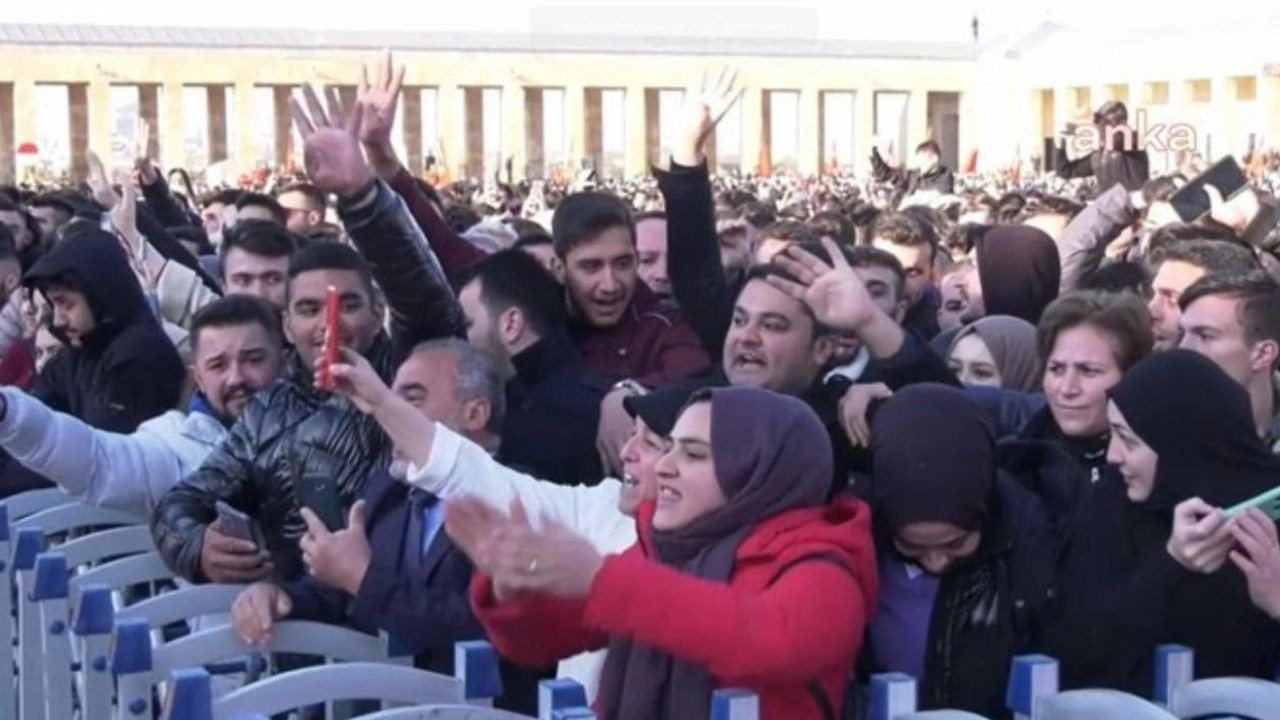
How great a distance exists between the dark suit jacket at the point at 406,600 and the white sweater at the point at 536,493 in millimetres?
148

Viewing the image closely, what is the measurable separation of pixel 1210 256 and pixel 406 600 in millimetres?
2940

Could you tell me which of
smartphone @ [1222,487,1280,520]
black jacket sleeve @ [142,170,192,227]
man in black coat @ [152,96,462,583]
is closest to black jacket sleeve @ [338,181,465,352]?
man in black coat @ [152,96,462,583]

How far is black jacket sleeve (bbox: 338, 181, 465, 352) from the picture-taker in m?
6.07

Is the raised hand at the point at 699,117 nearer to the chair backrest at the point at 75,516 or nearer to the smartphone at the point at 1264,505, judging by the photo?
the chair backrest at the point at 75,516

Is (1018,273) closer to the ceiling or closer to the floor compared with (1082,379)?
closer to the ceiling

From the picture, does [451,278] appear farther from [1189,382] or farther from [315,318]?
[1189,382]

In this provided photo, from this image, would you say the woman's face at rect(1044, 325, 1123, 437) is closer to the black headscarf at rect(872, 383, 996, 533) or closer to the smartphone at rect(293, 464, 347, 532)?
the black headscarf at rect(872, 383, 996, 533)

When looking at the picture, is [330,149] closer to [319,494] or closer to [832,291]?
[319,494]

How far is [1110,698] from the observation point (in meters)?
3.45

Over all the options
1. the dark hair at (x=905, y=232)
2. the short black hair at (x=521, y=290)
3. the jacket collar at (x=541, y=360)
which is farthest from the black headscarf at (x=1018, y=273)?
the jacket collar at (x=541, y=360)

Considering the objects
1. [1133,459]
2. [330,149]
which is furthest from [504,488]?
[330,149]

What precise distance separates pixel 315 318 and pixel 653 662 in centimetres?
246

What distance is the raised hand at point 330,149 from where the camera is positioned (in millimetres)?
6156

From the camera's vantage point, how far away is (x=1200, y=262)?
6.29 metres
